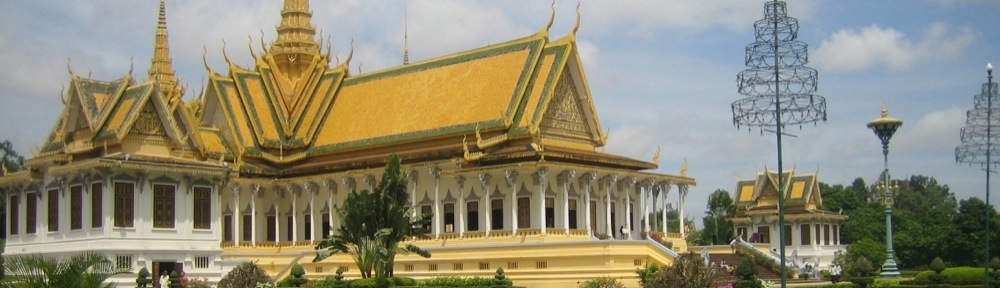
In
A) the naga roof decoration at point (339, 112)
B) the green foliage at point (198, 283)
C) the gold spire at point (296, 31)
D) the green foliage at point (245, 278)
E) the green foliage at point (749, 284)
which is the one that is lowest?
the green foliage at point (749, 284)

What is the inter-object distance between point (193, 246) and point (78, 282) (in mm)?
19184

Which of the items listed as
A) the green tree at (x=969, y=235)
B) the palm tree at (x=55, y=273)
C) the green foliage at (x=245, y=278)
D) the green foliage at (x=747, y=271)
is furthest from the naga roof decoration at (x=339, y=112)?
the green tree at (x=969, y=235)

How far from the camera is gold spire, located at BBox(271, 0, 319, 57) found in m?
51.6

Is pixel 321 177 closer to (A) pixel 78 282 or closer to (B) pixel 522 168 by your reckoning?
(B) pixel 522 168

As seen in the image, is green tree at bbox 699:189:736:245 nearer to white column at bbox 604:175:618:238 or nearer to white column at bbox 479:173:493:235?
white column at bbox 604:175:618:238

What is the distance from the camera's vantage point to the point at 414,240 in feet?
138

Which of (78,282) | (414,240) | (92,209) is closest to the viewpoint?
(78,282)

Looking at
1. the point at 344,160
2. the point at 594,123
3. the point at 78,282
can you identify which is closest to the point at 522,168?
the point at 594,123

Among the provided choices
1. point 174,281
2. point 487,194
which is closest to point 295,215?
point 487,194

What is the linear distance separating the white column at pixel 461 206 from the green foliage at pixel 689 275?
45.3ft

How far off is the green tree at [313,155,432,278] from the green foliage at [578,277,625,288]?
5.08 m

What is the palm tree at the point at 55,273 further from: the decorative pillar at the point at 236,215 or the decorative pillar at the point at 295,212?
the decorative pillar at the point at 295,212

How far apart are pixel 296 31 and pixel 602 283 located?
2325 centimetres

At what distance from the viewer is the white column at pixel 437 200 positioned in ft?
137
